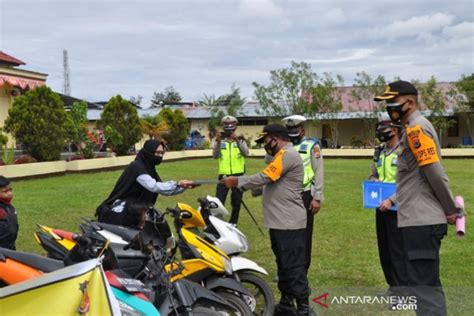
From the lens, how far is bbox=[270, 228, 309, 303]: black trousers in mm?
4238

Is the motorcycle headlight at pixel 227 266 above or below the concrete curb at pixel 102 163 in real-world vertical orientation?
above

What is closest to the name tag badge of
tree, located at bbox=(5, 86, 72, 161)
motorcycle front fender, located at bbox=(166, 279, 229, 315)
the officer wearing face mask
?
the officer wearing face mask

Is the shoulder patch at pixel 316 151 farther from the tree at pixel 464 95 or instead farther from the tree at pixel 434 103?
the tree at pixel 464 95

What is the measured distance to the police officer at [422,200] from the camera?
3266mm

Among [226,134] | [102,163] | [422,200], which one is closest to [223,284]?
[422,200]

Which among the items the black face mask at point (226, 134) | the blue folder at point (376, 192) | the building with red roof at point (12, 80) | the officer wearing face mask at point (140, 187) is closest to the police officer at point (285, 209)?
the officer wearing face mask at point (140, 187)

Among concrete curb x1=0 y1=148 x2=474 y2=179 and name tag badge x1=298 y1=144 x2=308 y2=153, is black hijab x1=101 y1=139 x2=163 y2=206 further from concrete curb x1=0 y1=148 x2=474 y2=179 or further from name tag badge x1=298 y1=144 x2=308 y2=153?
concrete curb x1=0 y1=148 x2=474 y2=179

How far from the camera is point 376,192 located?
470 centimetres

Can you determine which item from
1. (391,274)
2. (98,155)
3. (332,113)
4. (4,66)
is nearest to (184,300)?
(391,274)

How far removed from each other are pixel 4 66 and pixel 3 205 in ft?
75.6

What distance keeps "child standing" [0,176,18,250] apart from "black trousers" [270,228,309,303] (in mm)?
2146

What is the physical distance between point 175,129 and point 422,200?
994 inches

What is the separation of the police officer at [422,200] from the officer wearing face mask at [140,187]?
1.75m

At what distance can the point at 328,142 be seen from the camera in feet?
121
